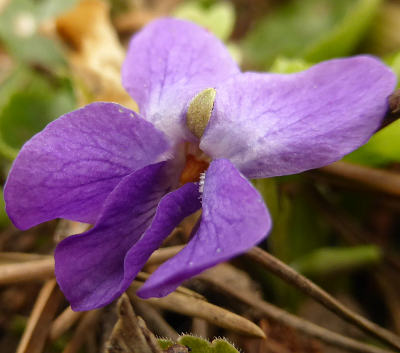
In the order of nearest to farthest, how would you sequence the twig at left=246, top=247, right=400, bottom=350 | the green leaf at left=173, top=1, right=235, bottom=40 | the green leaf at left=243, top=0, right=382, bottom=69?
the twig at left=246, top=247, right=400, bottom=350 → the green leaf at left=173, top=1, right=235, bottom=40 → the green leaf at left=243, top=0, right=382, bottom=69

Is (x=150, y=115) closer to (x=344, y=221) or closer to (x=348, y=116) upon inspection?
(x=348, y=116)

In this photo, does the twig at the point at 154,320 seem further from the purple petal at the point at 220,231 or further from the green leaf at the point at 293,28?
the green leaf at the point at 293,28

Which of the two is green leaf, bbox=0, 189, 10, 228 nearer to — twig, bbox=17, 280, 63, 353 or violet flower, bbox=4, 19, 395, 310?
twig, bbox=17, 280, 63, 353

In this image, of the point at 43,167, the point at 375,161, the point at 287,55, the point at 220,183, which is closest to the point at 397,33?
the point at 287,55

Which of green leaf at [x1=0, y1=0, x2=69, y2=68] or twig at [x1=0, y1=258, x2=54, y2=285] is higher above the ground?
green leaf at [x1=0, y1=0, x2=69, y2=68]

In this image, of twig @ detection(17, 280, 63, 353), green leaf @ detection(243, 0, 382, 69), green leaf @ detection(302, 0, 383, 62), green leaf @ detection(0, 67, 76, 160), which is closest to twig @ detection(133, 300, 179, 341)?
twig @ detection(17, 280, 63, 353)

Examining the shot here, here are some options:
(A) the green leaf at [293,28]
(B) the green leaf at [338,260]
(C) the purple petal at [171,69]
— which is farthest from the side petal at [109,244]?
(A) the green leaf at [293,28]
